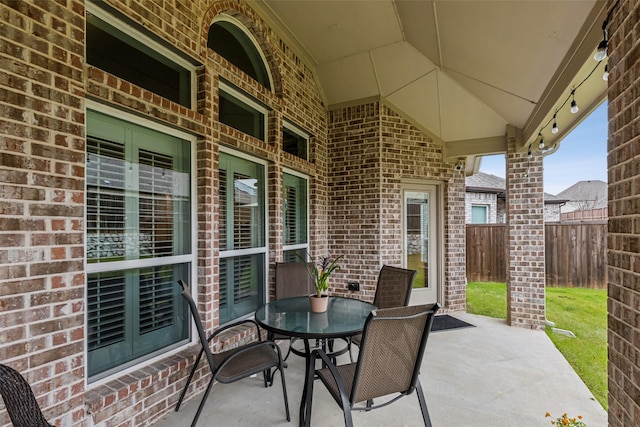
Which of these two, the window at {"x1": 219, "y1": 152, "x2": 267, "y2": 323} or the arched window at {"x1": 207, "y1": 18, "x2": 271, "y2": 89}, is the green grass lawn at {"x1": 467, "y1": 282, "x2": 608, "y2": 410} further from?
the arched window at {"x1": 207, "y1": 18, "x2": 271, "y2": 89}

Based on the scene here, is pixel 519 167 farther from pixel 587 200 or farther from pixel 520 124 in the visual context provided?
pixel 587 200

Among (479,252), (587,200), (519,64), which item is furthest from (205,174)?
(587,200)

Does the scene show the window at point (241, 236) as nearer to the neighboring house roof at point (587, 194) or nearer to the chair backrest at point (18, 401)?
the chair backrest at point (18, 401)

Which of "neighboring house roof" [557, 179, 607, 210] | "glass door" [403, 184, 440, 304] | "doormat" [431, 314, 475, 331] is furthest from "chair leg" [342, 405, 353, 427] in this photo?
"neighboring house roof" [557, 179, 607, 210]

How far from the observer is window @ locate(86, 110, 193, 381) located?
2002mm

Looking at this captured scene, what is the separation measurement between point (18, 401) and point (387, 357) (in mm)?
1641

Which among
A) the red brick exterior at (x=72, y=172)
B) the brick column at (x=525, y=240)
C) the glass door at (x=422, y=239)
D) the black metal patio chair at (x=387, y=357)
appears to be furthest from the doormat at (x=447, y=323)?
the black metal patio chair at (x=387, y=357)

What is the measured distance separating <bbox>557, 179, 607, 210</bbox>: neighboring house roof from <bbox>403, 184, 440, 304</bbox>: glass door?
41.1 feet

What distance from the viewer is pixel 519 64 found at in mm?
3004

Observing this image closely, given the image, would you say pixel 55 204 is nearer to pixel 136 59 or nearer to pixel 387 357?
pixel 136 59

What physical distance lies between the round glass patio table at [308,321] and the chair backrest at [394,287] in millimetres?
401

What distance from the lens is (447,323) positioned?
459 cm

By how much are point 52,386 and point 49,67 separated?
167cm

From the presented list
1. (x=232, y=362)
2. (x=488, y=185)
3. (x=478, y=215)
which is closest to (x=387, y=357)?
(x=232, y=362)
